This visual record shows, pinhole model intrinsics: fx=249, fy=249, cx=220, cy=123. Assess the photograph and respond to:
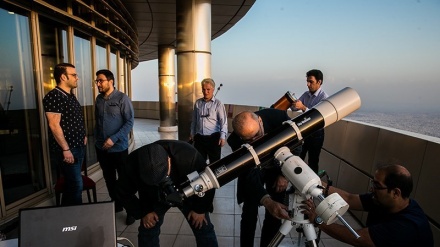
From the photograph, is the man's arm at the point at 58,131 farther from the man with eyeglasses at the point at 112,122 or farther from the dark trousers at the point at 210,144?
the dark trousers at the point at 210,144

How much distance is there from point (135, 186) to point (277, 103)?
A: 154cm

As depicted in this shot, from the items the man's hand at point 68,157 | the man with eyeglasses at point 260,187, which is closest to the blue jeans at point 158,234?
the man with eyeglasses at point 260,187

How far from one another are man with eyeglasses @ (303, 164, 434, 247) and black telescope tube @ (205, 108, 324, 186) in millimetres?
333

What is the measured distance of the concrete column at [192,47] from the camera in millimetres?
4758

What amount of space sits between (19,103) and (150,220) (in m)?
2.72

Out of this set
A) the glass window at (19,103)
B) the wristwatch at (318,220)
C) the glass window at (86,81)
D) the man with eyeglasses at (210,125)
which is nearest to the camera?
the wristwatch at (318,220)

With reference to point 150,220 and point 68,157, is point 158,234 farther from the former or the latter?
point 68,157

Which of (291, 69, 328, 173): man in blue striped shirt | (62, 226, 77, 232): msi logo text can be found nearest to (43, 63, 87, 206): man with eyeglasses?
(62, 226, 77, 232): msi logo text

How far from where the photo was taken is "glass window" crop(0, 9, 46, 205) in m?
3.00

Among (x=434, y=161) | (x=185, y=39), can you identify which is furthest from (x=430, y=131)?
(x=185, y=39)

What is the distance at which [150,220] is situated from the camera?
1731 mm

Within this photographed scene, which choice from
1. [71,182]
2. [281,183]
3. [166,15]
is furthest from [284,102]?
[166,15]

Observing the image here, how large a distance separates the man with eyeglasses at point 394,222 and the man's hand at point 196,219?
0.79 m

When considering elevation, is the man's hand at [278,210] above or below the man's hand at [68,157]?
above
